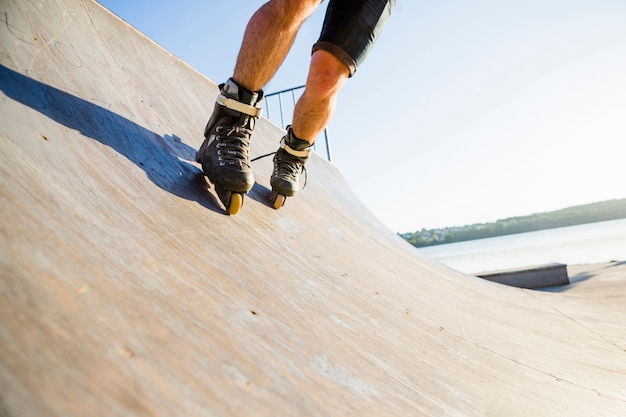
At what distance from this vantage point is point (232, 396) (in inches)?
18.5

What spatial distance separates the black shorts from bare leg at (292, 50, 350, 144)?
0.04 metres

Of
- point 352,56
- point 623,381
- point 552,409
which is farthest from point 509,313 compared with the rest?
point 352,56

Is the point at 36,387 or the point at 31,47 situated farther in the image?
the point at 31,47

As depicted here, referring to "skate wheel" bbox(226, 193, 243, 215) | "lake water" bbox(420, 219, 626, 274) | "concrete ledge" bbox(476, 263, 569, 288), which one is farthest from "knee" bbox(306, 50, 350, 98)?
"lake water" bbox(420, 219, 626, 274)

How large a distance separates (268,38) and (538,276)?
4.48 metres

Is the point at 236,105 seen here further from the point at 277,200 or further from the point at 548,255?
the point at 548,255

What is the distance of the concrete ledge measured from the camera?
14.2 ft

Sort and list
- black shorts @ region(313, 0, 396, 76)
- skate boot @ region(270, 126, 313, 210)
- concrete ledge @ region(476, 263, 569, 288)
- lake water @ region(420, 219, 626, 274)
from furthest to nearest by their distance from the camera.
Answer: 1. lake water @ region(420, 219, 626, 274)
2. concrete ledge @ region(476, 263, 569, 288)
3. skate boot @ region(270, 126, 313, 210)
4. black shorts @ region(313, 0, 396, 76)

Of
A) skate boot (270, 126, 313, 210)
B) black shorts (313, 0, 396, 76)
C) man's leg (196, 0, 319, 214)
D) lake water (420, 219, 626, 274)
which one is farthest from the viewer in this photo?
lake water (420, 219, 626, 274)

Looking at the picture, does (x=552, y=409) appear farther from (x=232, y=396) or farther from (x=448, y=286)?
(x=448, y=286)

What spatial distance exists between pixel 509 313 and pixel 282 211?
1.29 metres

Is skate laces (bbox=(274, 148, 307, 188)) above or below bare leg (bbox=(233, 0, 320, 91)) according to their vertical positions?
below

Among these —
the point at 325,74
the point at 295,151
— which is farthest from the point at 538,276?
the point at 325,74

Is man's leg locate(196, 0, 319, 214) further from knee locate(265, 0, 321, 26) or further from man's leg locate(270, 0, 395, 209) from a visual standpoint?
man's leg locate(270, 0, 395, 209)
